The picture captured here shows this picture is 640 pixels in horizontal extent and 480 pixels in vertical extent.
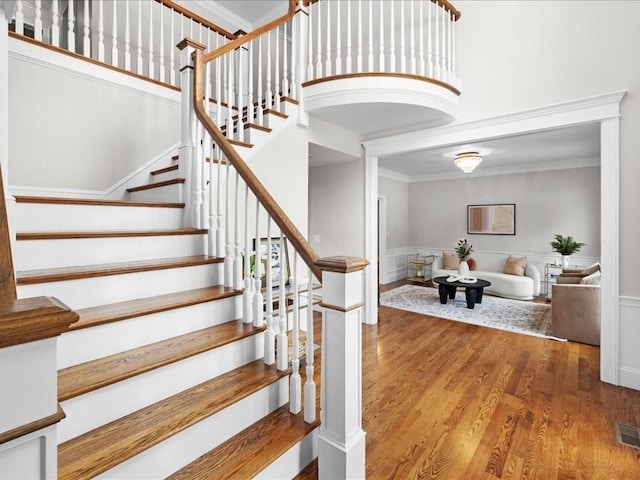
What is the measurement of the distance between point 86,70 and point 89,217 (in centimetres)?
173

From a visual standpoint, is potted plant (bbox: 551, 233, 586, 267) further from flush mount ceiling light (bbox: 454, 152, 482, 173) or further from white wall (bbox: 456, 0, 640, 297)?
white wall (bbox: 456, 0, 640, 297)

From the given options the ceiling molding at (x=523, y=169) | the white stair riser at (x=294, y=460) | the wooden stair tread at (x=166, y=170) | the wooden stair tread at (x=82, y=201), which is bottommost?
the white stair riser at (x=294, y=460)

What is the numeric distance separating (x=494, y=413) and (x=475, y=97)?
2.99 meters

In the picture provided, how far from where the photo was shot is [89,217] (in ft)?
6.42

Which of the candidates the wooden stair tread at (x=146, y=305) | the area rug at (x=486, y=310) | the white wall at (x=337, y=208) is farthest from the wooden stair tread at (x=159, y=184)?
the area rug at (x=486, y=310)

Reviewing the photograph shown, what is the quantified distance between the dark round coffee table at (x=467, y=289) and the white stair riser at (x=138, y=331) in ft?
13.6

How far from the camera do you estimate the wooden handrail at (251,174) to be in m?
1.53

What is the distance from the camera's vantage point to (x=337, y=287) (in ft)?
4.50

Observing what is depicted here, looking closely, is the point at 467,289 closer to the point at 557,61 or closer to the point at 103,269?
the point at 557,61

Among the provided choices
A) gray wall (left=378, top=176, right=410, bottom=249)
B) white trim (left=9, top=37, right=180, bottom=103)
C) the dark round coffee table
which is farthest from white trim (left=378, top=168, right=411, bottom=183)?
white trim (left=9, top=37, right=180, bottom=103)

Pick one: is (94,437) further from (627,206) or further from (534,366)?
(627,206)

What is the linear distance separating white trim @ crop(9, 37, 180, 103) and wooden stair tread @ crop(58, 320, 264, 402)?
2.62 meters

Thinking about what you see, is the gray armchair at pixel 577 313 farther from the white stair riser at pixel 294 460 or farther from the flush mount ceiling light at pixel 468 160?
the white stair riser at pixel 294 460

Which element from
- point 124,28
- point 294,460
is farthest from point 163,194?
point 124,28
